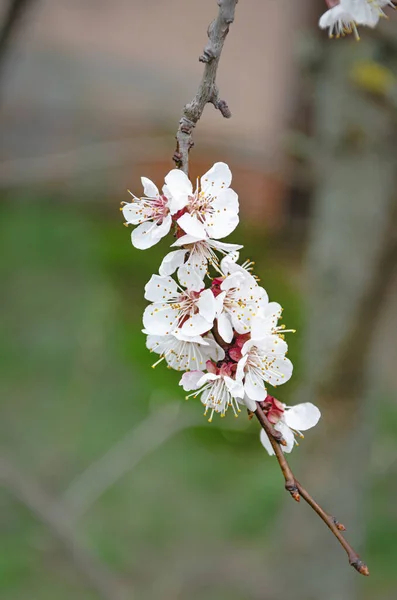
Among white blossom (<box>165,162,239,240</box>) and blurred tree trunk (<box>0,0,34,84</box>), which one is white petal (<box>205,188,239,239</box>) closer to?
white blossom (<box>165,162,239,240</box>)

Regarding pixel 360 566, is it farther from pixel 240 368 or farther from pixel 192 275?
pixel 192 275

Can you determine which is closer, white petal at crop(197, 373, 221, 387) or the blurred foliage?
white petal at crop(197, 373, 221, 387)

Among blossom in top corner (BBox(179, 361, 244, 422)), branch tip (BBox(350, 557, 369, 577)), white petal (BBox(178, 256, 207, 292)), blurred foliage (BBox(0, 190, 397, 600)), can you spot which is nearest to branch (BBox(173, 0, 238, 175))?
white petal (BBox(178, 256, 207, 292))

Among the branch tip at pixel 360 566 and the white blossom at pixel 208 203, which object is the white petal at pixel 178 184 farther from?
the branch tip at pixel 360 566

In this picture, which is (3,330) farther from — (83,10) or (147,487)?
(83,10)

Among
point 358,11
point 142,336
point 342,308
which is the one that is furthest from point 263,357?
point 142,336

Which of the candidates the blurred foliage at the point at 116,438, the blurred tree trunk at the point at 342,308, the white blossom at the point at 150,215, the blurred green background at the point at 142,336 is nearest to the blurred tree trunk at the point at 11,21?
the blurred green background at the point at 142,336
